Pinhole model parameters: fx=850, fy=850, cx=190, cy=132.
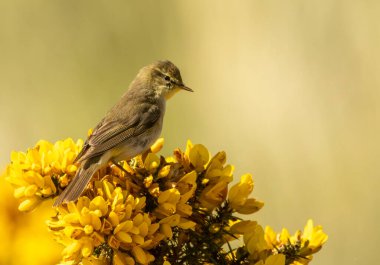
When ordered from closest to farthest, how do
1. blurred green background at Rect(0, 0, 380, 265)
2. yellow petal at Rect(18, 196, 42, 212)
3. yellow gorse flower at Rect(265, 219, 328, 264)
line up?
yellow petal at Rect(18, 196, 42, 212) → yellow gorse flower at Rect(265, 219, 328, 264) → blurred green background at Rect(0, 0, 380, 265)

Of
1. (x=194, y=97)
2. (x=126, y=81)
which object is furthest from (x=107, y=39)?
(x=194, y=97)

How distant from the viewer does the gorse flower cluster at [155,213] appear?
2500mm

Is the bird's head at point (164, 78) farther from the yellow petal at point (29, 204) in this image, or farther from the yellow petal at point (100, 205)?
the yellow petal at point (100, 205)

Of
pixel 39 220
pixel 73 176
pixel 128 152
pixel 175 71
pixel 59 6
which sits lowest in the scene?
pixel 39 220

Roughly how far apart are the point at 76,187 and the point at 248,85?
4.93 meters

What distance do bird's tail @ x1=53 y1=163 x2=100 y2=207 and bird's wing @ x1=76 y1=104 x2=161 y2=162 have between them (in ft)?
1.99

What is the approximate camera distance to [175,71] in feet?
15.6

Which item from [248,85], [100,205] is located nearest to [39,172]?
[100,205]

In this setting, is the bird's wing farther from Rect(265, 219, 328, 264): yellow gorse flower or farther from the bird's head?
Rect(265, 219, 328, 264): yellow gorse flower

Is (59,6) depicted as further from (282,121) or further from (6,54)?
(282,121)

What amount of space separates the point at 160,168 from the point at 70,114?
15.7 feet

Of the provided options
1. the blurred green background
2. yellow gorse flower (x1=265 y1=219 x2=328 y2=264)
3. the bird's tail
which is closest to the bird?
the bird's tail

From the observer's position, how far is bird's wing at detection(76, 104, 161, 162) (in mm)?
3689

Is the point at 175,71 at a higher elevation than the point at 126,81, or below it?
below
